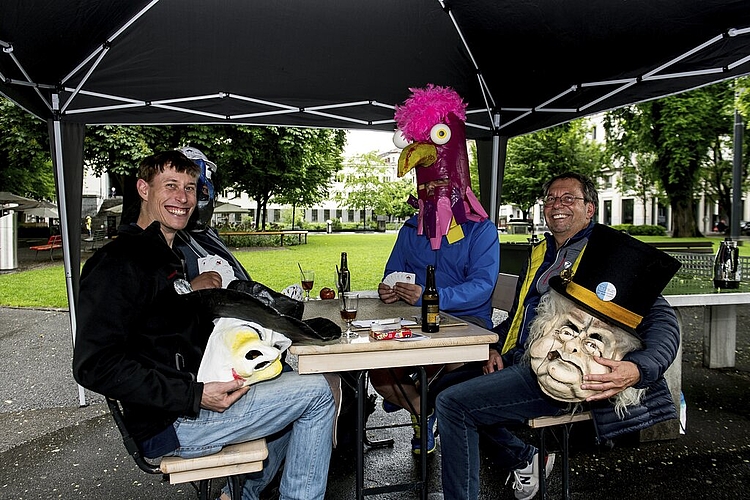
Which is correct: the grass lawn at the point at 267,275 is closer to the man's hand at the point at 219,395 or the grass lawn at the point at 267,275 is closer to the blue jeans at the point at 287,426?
the blue jeans at the point at 287,426

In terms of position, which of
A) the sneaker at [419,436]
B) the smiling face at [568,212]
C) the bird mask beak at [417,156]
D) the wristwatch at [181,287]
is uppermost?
the bird mask beak at [417,156]

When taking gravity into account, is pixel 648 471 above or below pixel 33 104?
below

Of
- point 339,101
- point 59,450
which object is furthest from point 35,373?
point 339,101

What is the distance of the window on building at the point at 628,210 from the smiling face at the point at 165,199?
5623cm

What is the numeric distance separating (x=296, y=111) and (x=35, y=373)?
374 cm

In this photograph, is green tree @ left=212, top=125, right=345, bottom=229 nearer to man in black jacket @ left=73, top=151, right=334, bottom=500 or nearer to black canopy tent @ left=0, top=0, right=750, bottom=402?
black canopy tent @ left=0, top=0, right=750, bottom=402

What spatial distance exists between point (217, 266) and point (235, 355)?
1044 mm

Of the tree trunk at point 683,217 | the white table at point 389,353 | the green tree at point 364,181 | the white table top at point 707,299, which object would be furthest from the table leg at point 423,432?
the green tree at point 364,181

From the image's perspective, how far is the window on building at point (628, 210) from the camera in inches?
2083

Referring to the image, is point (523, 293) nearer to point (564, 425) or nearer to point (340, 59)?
point (564, 425)

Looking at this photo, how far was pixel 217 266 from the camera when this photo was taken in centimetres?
304

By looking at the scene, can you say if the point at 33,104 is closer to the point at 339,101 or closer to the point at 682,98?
the point at 339,101

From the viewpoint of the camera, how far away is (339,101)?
531cm

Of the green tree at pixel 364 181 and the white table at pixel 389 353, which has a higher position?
the green tree at pixel 364 181
